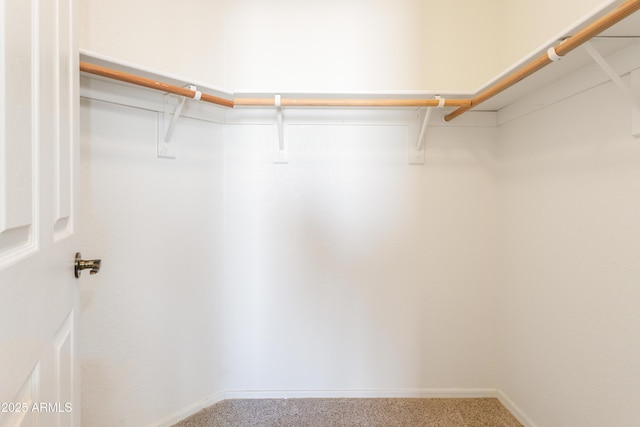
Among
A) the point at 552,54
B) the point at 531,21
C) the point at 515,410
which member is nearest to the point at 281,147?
the point at 552,54

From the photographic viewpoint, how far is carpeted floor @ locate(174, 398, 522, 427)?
1.57 m

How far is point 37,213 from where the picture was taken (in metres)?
0.57

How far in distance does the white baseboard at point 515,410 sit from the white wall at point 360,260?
0.09 metres

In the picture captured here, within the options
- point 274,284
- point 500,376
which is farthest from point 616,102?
point 274,284

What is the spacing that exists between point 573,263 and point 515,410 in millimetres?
889

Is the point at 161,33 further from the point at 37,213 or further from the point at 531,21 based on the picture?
the point at 531,21

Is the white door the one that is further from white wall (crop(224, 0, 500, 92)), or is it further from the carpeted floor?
white wall (crop(224, 0, 500, 92))

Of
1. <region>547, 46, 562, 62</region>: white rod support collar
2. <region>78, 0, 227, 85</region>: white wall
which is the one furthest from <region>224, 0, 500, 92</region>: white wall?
<region>547, 46, 562, 62</region>: white rod support collar

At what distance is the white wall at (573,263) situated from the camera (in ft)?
3.44

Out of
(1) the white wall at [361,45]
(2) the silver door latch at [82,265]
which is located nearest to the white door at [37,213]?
(2) the silver door latch at [82,265]

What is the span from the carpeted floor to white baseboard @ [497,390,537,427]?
0.02 metres

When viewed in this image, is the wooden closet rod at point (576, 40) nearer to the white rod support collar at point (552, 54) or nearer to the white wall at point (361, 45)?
the white rod support collar at point (552, 54)

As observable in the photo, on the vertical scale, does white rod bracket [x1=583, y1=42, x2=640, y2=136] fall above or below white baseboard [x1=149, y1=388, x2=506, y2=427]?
above

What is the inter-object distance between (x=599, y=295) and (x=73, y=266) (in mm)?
1725
